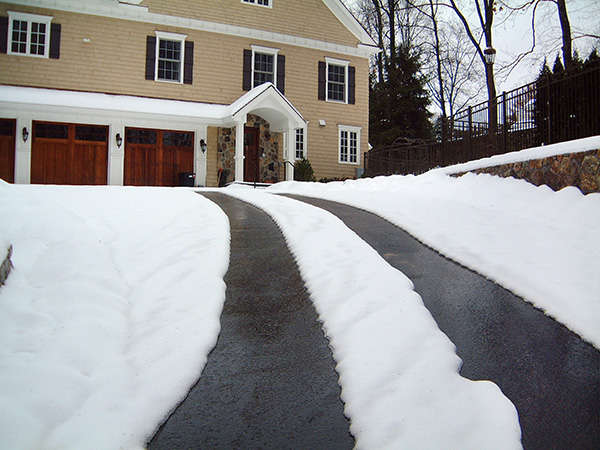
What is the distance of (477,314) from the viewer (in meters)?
3.99

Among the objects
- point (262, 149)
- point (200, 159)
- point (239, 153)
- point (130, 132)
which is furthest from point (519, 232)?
point (130, 132)

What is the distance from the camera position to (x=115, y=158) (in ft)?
53.7

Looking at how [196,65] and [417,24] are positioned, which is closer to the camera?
[196,65]

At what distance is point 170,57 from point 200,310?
16.0 metres

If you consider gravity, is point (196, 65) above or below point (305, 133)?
above

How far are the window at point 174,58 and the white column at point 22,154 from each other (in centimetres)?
461

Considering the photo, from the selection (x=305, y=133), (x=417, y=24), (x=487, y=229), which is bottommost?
(x=487, y=229)

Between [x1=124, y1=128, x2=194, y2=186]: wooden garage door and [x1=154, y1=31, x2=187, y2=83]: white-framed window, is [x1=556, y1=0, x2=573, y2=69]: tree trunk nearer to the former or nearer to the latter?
[x1=124, y1=128, x2=194, y2=186]: wooden garage door

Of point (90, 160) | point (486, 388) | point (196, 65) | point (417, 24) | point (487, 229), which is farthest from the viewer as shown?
point (417, 24)

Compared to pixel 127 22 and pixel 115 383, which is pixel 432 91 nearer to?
pixel 127 22

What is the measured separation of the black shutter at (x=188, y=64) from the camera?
17.8 metres

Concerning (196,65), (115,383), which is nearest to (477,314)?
(115,383)

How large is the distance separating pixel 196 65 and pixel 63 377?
16832 mm

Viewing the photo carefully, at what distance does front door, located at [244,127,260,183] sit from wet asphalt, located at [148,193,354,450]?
14.1 meters
